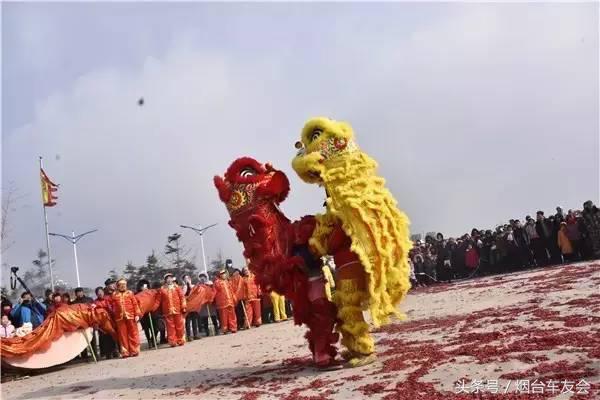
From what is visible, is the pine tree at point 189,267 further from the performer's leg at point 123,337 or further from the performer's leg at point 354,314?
the performer's leg at point 354,314

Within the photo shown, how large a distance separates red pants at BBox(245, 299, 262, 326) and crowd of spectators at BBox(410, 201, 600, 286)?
5.16 meters

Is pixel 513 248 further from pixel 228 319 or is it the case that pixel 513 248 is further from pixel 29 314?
pixel 29 314

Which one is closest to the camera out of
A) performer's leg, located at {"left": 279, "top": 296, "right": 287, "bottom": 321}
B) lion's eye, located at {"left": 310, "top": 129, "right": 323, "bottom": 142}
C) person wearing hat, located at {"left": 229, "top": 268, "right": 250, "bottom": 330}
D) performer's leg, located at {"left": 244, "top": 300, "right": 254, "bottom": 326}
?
lion's eye, located at {"left": 310, "top": 129, "right": 323, "bottom": 142}

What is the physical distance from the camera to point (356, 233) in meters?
6.60

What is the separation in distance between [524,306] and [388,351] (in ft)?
8.77

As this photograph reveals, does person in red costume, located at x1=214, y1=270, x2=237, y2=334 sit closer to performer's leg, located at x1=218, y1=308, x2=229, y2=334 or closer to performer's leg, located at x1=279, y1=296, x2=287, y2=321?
performer's leg, located at x1=218, y1=308, x2=229, y2=334

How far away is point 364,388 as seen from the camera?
5.61 metres

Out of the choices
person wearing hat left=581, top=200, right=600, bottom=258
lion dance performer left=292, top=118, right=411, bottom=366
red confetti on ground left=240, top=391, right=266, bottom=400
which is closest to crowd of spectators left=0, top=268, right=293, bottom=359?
red confetti on ground left=240, top=391, right=266, bottom=400

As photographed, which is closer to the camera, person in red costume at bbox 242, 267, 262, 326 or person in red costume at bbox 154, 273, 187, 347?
person in red costume at bbox 154, 273, 187, 347

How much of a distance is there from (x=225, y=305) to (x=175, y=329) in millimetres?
1540

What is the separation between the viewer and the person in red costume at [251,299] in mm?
14086

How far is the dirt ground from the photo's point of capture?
5.02m

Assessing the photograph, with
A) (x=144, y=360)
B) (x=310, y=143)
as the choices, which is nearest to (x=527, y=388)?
(x=310, y=143)

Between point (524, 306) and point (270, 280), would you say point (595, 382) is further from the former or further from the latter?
point (524, 306)
